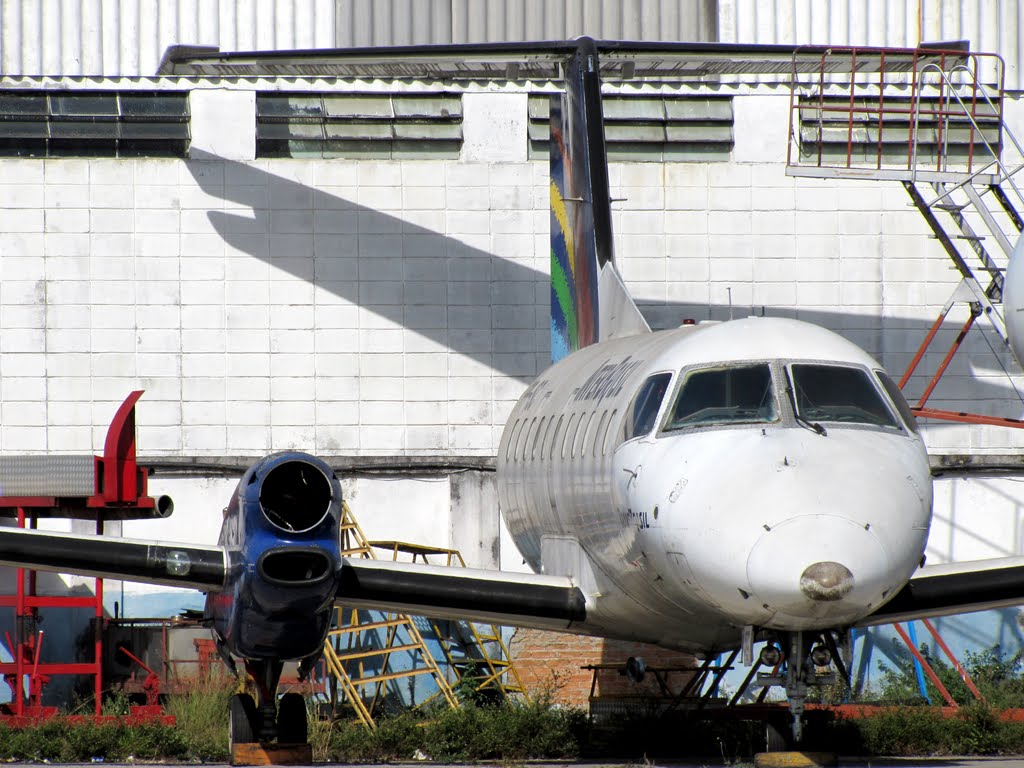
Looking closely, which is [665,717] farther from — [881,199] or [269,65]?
[881,199]

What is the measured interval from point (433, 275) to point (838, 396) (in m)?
9.08

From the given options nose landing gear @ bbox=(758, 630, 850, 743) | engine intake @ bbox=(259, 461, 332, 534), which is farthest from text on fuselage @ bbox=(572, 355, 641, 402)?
nose landing gear @ bbox=(758, 630, 850, 743)

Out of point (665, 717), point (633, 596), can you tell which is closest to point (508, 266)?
point (665, 717)

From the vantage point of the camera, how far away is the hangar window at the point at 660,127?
16.7m

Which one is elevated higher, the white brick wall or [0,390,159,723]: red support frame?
the white brick wall

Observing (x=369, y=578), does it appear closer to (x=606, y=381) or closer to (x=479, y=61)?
(x=606, y=381)

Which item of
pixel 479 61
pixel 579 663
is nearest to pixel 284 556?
pixel 479 61

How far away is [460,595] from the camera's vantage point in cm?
916

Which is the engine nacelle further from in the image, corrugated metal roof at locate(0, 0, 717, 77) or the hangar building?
corrugated metal roof at locate(0, 0, 717, 77)

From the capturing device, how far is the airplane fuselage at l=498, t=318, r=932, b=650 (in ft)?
22.2

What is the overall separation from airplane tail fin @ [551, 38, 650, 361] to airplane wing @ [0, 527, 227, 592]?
455 centimetres

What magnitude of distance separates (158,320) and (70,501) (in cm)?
293

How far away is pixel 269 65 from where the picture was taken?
12.7 meters

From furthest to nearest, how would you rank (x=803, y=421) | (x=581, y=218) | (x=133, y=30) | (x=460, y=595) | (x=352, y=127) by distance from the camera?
1. (x=133, y=30)
2. (x=352, y=127)
3. (x=581, y=218)
4. (x=460, y=595)
5. (x=803, y=421)
